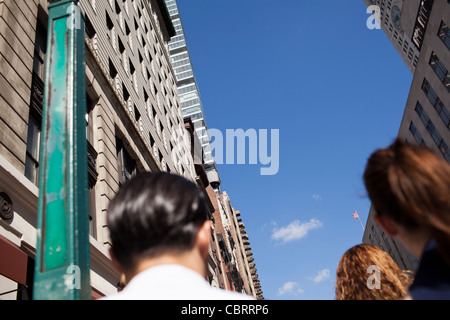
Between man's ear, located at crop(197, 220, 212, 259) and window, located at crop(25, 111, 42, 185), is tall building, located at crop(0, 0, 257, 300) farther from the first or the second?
man's ear, located at crop(197, 220, 212, 259)

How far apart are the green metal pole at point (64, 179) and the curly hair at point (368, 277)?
6.45 feet

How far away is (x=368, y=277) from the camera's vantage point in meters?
2.59

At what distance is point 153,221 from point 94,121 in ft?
44.3

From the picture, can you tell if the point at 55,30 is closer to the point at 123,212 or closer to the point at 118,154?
the point at 123,212

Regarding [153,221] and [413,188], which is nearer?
[153,221]

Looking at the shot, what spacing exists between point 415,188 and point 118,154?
15.9m

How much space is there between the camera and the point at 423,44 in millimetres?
34219

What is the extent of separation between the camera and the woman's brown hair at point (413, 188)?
1.51m

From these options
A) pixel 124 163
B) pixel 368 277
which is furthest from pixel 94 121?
pixel 368 277

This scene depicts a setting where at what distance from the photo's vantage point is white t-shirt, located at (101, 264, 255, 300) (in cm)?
131

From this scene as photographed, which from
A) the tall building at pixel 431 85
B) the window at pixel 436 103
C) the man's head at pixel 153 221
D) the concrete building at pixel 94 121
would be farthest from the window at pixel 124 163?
the window at pixel 436 103

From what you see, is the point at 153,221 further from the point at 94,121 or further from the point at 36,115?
the point at 94,121
